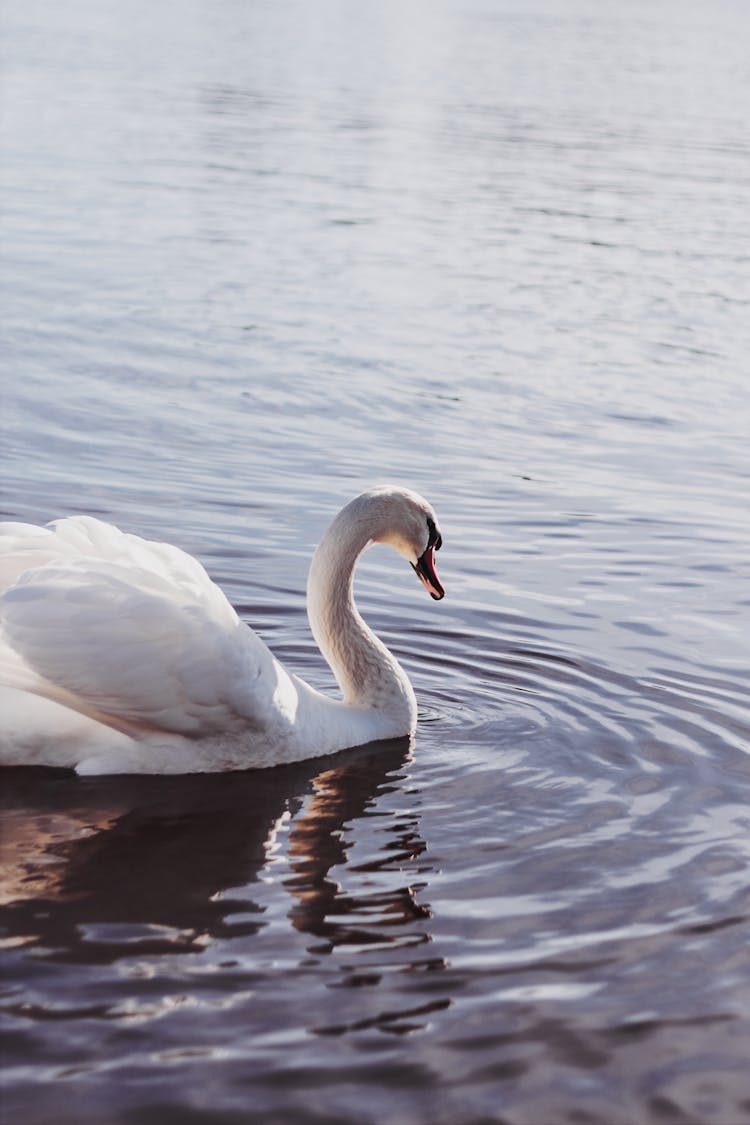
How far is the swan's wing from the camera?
22.4ft

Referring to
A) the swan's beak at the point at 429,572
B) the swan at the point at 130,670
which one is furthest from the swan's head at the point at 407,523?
the swan at the point at 130,670

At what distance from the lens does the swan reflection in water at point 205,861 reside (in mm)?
5781

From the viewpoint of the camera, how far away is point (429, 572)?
27.8 ft

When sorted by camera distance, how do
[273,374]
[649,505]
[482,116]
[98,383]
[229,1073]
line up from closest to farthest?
[229,1073], [649,505], [98,383], [273,374], [482,116]

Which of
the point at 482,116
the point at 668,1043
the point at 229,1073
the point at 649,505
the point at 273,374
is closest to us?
the point at 229,1073

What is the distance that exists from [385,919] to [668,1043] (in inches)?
45.5

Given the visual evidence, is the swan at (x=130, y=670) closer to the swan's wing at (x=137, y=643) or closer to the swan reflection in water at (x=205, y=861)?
the swan's wing at (x=137, y=643)

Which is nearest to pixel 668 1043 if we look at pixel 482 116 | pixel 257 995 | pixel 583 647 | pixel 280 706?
pixel 257 995

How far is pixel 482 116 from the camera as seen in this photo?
130 feet

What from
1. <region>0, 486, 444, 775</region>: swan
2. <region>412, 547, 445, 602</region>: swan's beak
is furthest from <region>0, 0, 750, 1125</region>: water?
<region>412, 547, 445, 602</region>: swan's beak

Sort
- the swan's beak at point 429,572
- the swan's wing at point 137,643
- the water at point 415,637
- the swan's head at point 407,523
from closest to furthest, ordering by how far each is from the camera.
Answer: the water at point 415,637, the swan's wing at point 137,643, the swan's head at point 407,523, the swan's beak at point 429,572

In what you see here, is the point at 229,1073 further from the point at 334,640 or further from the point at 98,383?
the point at 98,383

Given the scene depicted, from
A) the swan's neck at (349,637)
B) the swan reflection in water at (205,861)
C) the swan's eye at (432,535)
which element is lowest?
the swan reflection in water at (205,861)

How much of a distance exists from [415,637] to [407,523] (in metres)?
1.17
